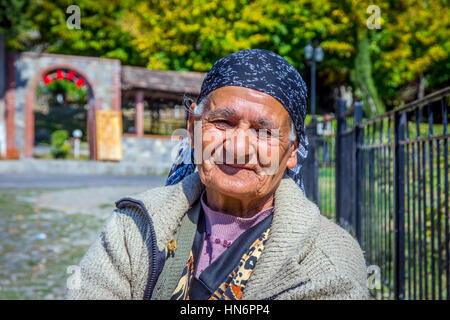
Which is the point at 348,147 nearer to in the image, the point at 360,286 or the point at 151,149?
the point at 360,286

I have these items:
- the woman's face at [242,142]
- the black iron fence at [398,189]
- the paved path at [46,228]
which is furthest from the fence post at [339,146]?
the woman's face at [242,142]

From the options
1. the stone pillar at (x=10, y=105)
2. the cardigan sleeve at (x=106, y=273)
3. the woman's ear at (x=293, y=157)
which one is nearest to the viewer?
the cardigan sleeve at (x=106, y=273)

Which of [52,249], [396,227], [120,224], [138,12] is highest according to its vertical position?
[138,12]

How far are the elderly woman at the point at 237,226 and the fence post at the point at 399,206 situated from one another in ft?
5.80

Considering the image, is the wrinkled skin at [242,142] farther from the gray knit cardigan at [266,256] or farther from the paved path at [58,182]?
the paved path at [58,182]

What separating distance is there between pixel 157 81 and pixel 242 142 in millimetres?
21376

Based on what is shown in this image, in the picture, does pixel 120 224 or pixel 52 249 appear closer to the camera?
pixel 120 224

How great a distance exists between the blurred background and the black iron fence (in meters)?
0.02

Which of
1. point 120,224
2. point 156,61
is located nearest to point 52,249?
point 120,224

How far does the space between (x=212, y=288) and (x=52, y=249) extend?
4.92 meters

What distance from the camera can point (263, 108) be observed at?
1.75 meters

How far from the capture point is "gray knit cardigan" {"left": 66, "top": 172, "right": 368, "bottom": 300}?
157cm

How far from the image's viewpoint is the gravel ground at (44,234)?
4637 mm
